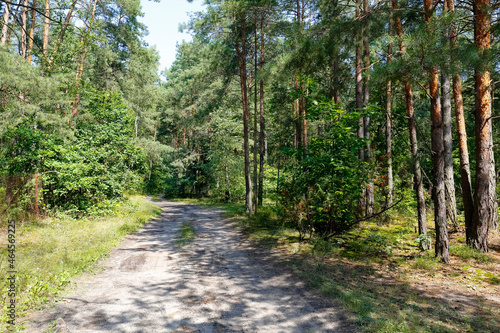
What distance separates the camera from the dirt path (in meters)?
3.94

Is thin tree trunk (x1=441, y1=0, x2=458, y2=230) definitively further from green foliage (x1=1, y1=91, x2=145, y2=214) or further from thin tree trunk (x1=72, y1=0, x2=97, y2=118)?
green foliage (x1=1, y1=91, x2=145, y2=214)

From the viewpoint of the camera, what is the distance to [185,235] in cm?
1037

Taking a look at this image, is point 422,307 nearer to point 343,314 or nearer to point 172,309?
point 343,314

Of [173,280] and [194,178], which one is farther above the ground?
[194,178]

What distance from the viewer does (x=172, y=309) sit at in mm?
4418

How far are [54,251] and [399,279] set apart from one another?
792cm

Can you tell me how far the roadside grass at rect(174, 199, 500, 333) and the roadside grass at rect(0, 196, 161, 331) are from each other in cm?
469

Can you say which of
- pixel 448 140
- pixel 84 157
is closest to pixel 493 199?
pixel 448 140

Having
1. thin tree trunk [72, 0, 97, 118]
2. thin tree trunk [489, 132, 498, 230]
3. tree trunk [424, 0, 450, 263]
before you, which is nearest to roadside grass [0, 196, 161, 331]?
thin tree trunk [72, 0, 97, 118]

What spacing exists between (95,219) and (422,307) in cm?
1070

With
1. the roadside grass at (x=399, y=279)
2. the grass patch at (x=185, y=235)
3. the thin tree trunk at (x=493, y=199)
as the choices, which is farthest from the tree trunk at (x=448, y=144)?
the grass patch at (x=185, y=235)

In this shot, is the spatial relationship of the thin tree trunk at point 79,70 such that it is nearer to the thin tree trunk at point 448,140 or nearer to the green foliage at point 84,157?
the green foliage at point 84,157

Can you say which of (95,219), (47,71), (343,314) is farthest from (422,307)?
(47,71)

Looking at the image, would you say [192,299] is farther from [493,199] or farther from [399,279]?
[493,199]
